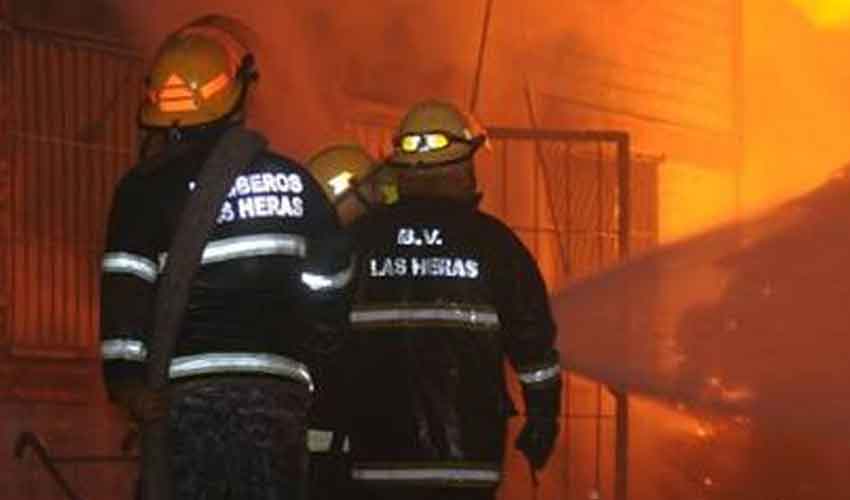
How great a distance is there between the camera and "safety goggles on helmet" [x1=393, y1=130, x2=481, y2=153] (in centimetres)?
684

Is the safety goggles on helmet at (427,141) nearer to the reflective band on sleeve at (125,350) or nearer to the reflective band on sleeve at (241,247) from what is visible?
the reflective band on sleeve at (241,247)

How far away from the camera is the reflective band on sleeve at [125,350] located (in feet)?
17.1

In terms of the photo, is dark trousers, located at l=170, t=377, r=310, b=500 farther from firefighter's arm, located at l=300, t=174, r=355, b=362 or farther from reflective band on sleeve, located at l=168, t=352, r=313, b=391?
firefighter's arm, located at l=300, t=174, r=355, b=362

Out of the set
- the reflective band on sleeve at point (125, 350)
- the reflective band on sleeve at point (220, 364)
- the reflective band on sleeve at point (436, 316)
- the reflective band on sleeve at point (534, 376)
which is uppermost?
the reflective band on sleeve at point (436, 316)

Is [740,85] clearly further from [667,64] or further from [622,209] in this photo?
[622,209]

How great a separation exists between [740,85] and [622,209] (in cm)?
481

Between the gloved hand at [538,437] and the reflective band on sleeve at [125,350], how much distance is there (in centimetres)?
169

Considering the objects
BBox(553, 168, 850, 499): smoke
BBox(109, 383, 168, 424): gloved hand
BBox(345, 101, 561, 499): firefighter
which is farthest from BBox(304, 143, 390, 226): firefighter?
BBox(109, 383, 168, 424): gloved hand

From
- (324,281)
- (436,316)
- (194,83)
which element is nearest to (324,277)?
(324,281)

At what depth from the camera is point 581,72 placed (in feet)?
44.2

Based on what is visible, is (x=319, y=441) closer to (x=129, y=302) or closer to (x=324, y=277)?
(x=324, y=277)

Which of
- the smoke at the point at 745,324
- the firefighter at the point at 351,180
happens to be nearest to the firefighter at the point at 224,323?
the firefighter at the point at 351,180

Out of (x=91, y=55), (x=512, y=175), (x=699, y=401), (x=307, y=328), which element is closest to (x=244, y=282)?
(x=307, y=328)

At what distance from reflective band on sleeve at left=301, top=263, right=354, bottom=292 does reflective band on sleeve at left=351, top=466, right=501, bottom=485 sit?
3.44ft
